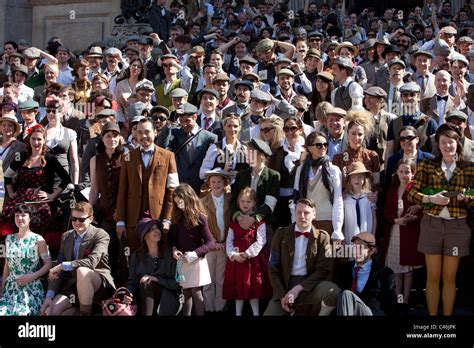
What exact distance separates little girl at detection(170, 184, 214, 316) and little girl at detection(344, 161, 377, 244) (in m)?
1.55

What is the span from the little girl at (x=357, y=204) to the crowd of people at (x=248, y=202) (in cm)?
2

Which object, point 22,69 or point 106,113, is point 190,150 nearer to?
point 106,113

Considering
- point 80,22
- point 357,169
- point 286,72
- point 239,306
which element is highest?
point 80,22

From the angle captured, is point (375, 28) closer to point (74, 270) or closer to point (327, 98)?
point (327, 98)

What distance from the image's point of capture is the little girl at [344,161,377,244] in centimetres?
1119

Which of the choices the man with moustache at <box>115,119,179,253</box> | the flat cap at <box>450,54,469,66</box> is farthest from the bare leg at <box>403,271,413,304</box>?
the flat cap at <box>450,54,469,66</box>

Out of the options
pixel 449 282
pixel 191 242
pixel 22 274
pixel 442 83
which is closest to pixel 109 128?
pixel 191 242

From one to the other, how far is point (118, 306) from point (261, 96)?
3888 millimetres

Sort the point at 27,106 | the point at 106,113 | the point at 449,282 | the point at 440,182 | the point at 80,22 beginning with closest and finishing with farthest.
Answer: the point at 449,282
the point at 440,182
the point at 106,113
the point at 27,106
the point at 80,22

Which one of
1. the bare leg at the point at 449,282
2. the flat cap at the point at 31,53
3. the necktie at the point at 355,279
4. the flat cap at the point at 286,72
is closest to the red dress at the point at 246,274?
the necktie at the point at 355,279

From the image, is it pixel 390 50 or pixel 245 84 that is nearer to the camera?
pixel 245 84

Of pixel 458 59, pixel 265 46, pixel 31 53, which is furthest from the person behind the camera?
pixel 31 53

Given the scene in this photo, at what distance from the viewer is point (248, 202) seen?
11.2 m

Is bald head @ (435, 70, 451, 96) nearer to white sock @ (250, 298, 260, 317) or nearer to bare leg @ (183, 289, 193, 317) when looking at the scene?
white sock @ (250, 298, 260, 317)
